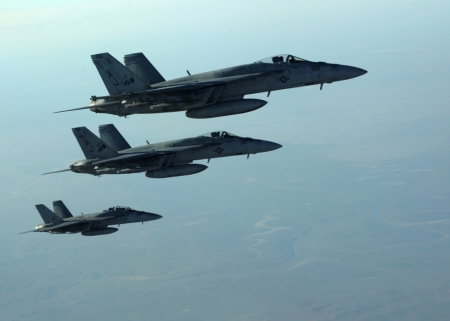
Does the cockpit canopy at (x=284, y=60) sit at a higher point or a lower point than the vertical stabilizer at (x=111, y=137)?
higher

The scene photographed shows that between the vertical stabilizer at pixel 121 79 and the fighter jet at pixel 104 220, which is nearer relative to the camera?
the vertical stabilizer at pixel 121 79

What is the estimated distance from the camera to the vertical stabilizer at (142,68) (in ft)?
177

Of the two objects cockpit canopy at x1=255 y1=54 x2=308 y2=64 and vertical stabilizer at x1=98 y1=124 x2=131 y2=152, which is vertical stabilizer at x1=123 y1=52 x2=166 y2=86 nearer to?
cockpit canopy at x1=255 y1=54 x2=308 y2=64

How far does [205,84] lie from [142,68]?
260 inches

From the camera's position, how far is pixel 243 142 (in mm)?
59219

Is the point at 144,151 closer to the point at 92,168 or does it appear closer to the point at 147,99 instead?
the point at 92,168

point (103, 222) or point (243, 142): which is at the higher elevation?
point (243, 142)

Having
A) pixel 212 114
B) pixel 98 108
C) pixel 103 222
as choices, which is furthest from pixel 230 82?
pixel 103 222

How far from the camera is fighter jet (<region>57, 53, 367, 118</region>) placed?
50250mm

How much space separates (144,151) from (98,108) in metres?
8.40

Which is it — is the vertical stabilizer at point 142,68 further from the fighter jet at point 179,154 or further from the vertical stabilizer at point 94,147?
the vertical stabilizer at point 94,147

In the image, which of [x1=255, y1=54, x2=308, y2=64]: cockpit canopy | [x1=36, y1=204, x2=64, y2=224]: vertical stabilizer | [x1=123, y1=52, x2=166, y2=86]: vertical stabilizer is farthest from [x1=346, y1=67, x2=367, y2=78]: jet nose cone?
[x1=36, y1=204, x2=64, y2=224]: vertical stabilizer

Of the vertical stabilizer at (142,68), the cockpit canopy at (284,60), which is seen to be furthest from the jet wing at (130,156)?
the cockpit canopy at (284,60)

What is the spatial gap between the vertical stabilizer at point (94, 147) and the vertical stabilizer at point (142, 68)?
1066cm
